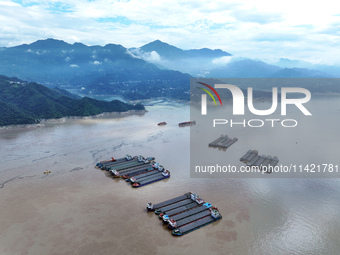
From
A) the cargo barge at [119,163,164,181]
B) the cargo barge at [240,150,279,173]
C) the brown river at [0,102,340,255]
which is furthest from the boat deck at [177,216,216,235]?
the cargo barge at [240,150,279,173]

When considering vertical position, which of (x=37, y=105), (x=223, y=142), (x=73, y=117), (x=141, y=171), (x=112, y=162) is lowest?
(x=141, y=171)

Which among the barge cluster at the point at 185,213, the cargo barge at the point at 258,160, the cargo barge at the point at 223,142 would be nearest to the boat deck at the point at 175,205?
the barge cluster at the point at 185,213

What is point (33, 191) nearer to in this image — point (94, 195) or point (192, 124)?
point (94, 195)

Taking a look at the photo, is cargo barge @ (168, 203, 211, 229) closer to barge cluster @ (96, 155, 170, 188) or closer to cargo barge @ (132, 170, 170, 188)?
cargo barge @ (132, 170, 170, 188)

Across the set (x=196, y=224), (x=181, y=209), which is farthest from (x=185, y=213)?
(x=196, y=224)

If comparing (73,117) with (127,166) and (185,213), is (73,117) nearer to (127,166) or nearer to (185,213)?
(127,166)

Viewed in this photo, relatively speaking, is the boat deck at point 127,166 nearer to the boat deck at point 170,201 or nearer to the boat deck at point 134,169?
the boat deck at point 134,169
